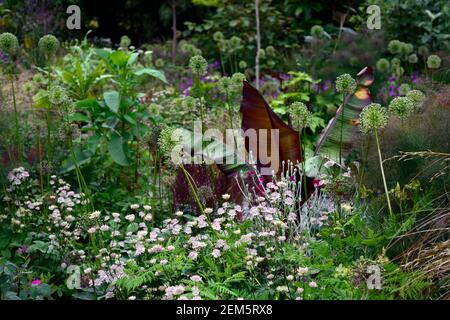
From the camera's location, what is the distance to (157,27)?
40.2ft

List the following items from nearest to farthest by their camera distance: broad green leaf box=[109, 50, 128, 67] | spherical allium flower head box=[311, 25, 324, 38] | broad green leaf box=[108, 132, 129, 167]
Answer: broad green leaf box=[108, 132, 129, 167]
broad green leaf box=[109, 50, 128, 67]
spherical allium flower head box=[311, 25, 324, 38]

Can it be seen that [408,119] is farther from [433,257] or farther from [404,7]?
[404,7]

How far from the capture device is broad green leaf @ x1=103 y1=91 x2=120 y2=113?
186 inches

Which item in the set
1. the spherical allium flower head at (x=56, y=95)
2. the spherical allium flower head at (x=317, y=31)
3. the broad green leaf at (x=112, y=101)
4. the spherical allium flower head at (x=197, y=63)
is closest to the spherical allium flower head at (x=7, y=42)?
the spherical allium flower head at (x=56, y=95)

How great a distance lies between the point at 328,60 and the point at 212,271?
183 inches

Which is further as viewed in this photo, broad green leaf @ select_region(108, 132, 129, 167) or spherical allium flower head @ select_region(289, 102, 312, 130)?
broad green leaf @ select_region(108, 132, 129, 167)

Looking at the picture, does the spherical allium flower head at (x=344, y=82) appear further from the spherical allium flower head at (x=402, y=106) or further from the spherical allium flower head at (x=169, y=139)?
the spherical allium flower head at (x=169, y=139)

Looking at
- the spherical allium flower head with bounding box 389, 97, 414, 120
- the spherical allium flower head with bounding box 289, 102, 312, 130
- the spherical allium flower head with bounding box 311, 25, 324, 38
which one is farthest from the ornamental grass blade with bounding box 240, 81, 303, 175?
the spherical allium flower head with bounding box 311, 25, 324, 38

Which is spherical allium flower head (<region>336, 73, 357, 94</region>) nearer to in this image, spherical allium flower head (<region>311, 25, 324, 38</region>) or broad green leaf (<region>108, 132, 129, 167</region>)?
broad green leaf (<region>108, 132, 129, 167</region>)

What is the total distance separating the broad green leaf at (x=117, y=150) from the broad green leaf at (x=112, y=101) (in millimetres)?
214

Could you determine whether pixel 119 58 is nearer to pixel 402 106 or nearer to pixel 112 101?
pixel 112 101

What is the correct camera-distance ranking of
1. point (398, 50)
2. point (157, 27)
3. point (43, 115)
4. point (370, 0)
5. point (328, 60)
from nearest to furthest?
point (43, 115)
point (398, 50)
point (328, 60)
point (370, 0)
point (157, 27)

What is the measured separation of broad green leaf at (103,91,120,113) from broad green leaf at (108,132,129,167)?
0.70 feet
